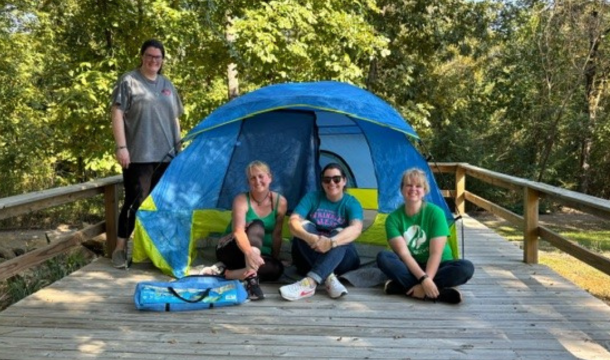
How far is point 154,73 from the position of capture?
13.1 ft

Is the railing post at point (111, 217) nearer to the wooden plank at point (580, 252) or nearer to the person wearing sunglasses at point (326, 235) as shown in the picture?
the person wearing sunglasses at point (326, 235)

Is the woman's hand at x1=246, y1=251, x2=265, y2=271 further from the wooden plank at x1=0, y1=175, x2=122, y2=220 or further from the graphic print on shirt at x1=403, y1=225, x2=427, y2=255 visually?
the wooden plank at x1=0, y1=175, x2=122, y2=220

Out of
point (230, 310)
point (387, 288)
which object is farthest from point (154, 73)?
point (387, 288)

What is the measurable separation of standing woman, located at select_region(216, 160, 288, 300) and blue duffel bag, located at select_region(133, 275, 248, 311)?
14cm

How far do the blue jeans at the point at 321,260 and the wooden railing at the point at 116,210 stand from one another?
1395 mm

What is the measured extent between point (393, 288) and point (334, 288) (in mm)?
377

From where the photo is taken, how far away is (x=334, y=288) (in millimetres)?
3338

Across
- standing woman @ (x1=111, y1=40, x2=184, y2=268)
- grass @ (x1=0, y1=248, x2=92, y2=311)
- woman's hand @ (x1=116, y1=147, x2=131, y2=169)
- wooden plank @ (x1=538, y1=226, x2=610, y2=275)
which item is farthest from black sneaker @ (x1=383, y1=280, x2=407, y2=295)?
grass @ (x1=0, y1=248, x2=92, y2=311)

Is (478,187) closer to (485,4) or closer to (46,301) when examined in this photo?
(485,4)

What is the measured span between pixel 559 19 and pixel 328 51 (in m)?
5.99

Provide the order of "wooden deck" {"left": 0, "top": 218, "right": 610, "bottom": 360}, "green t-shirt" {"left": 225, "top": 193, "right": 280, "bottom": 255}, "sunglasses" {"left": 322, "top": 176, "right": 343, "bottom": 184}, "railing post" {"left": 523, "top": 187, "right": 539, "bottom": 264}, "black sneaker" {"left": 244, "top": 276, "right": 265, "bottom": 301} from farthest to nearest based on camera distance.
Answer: "railing post" {"left": 523, "top": 187, "right": 539, "bottom": 264} → "green t-shirt" {"left": 225, "top": 193, "right": 280, "bottom": 255} → "sunglasses" {"left": 322, "top": 176, "right": 343, "bottom": 184} → "black sneaker" {"left": 244, "top": 276, "right": 265, "bottom": 301} → "wooden deck" {"left": 0, "top": 218, "right": 610, "bottom": 360}

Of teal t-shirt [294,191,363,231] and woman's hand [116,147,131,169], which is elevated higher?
woman's hand [116,147,131,169]

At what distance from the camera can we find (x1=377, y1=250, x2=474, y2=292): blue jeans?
329 centimetres

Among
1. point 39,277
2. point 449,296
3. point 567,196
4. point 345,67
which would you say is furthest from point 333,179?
point 345,67
